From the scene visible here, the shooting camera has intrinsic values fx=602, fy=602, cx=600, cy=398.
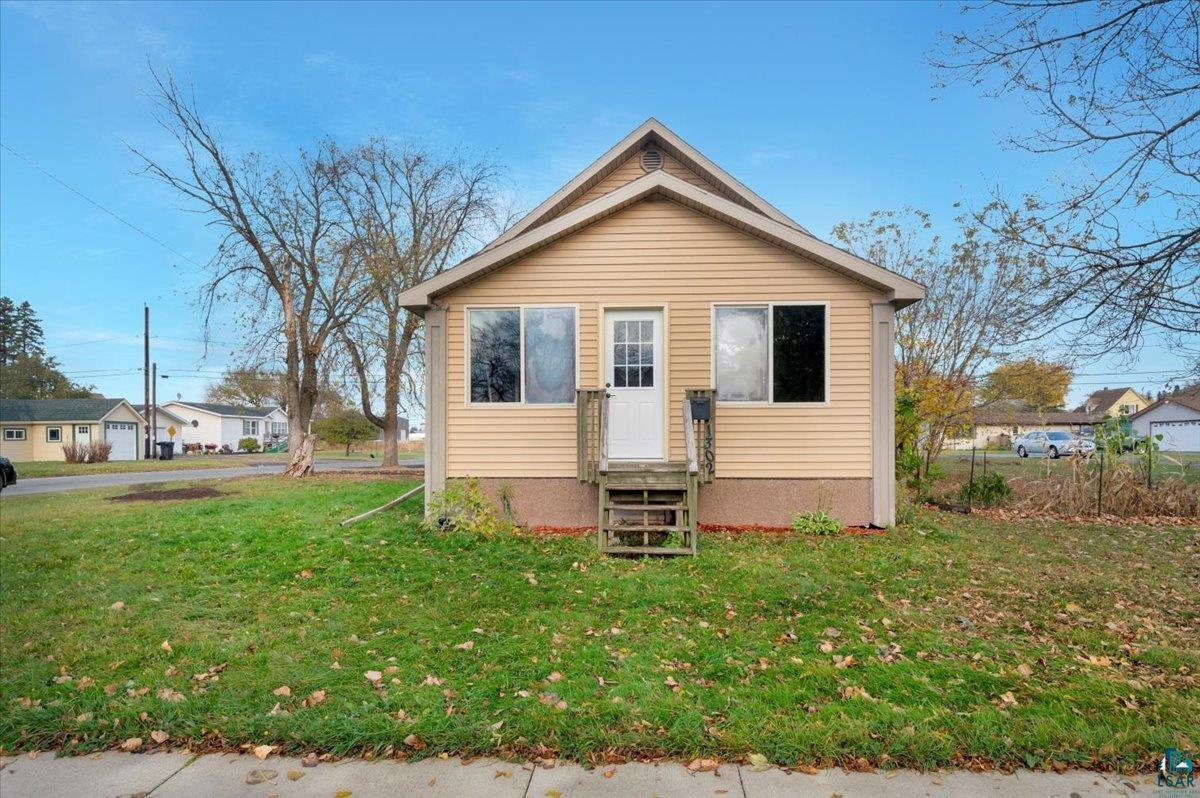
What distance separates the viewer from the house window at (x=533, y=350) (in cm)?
829

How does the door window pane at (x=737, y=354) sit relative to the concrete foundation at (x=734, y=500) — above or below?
above

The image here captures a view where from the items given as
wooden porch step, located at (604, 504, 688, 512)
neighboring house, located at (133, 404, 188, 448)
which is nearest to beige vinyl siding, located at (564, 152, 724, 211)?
wooden porch step, located at (604, 504, 688, 512)

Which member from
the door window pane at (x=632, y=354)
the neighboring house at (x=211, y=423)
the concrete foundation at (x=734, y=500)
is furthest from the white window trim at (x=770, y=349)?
the neighboring house at (x=211, y=423)

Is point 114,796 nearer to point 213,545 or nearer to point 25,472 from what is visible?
point 213,545

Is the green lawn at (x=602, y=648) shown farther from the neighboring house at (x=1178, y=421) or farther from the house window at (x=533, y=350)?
the neighboring house at (x=1178, y=421)

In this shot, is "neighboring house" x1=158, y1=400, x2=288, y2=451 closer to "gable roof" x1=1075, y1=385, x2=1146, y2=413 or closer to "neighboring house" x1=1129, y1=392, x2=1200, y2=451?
"neighboring house" x1=1129, y1=392, x2=1200, y2=451

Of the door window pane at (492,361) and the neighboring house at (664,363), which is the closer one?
the neighboring house at (664,363)

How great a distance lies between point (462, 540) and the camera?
7.33 metres

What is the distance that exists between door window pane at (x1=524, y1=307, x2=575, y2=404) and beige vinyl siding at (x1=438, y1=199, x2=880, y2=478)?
0.52ft

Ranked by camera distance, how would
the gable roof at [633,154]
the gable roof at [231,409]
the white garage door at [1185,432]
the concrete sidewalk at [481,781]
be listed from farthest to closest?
1. the gable roof at [231,409]
2. the white garage door at [1185,432]
3. the gable roof at [633,154]
4. the concrete sidewalk at [481,781]

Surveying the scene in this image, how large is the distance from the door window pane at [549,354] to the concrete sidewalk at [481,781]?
18.6 ft

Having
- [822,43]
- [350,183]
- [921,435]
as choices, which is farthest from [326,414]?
[822,43]

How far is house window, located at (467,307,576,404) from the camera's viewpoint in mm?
8289

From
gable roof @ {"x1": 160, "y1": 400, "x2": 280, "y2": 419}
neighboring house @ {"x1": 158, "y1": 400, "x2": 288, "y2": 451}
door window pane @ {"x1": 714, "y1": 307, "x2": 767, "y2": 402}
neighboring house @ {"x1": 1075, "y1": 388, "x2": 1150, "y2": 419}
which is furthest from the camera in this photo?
gable roof @ {"x1": 160, "y1": 400, "x2": 280, "y2": 419}
